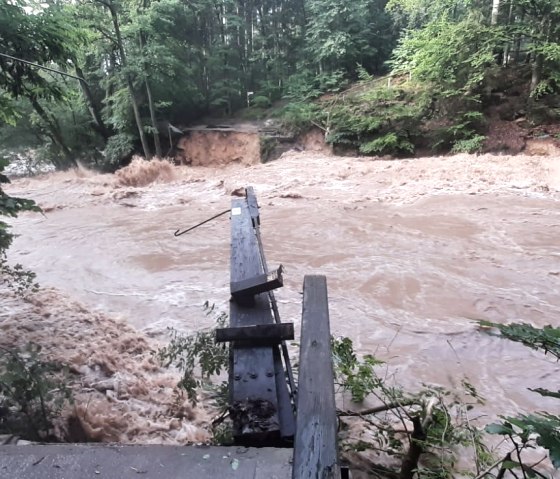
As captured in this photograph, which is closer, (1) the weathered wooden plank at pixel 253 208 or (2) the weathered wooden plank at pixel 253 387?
(2) the weathered wooden plank at pixel 253 387

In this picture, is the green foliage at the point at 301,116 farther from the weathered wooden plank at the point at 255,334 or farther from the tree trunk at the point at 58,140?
the weathered wooden plank at the point at 255,334

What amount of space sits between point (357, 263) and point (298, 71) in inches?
724

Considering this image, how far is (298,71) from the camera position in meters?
22.8

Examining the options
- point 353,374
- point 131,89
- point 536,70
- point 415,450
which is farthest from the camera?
point 131,89

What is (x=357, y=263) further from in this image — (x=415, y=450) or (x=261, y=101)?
(x=261, y=101)

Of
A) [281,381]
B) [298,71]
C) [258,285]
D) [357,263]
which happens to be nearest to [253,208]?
[258,285]

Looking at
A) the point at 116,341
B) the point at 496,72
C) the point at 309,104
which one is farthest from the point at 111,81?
the point at 116,341

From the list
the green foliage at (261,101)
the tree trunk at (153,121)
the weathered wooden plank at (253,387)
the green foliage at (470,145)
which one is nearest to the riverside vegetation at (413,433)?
the weathered wooden plank at (253,387)

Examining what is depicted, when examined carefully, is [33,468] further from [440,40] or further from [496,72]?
[496,72]

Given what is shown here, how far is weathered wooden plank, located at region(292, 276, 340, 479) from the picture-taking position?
110 cm

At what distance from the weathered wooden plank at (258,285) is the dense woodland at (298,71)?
1072 centimetres

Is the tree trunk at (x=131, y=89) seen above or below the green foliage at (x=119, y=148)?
above

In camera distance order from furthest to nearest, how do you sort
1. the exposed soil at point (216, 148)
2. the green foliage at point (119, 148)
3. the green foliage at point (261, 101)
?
the green foliage at point (261, 101) < the green foliage at point (119, 148) < the exposed soil at point (216, 148)

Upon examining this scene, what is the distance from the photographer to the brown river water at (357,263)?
4246 millimetres
